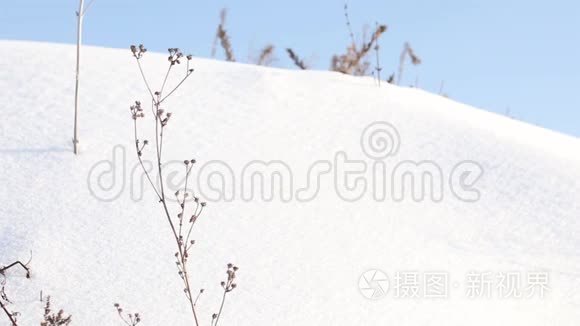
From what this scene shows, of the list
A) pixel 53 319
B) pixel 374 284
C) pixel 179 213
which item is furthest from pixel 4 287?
pixel 374 284

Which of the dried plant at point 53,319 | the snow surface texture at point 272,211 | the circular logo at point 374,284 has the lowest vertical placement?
the dried plant at point 53,319

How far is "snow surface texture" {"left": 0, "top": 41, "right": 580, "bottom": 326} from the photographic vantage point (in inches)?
80.6

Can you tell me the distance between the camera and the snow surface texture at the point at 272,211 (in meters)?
2.05

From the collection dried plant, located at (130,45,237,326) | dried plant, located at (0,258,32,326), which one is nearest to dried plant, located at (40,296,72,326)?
dried plant, located at (0,258,32,326)

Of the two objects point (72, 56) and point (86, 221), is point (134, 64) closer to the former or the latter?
point (72, 56)

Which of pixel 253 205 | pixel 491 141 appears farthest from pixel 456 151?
pixel 253 205

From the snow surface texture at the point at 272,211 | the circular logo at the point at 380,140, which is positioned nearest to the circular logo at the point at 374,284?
the snow surface texture at the point at 272,211

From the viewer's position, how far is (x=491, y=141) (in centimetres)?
314

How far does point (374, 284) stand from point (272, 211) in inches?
19.7

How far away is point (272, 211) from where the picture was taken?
8.13 ft

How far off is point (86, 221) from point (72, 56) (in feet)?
4.77

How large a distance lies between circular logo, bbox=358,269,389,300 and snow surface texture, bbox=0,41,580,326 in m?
0.02

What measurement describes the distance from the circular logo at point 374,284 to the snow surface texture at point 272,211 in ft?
0.06

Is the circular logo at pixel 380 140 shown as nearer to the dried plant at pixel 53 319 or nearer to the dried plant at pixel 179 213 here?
the dried plant at pixel 179 213
